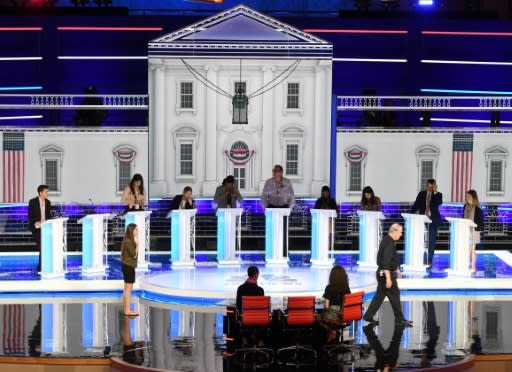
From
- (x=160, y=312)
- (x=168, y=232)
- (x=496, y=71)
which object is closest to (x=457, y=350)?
(x=160, y=312)

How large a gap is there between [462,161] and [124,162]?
722cm

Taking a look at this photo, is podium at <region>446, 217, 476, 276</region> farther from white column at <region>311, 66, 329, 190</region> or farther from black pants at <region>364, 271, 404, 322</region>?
white column at <region>311, 66, 329, 190</region>

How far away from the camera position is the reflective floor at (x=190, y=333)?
13.8 metres

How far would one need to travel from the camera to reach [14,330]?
1516cm

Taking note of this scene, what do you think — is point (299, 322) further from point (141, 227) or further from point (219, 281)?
point (141, 227)

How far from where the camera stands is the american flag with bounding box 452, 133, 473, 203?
2306 cm

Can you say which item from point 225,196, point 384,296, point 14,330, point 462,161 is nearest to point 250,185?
point 225,196

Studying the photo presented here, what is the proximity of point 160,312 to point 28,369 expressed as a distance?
3.25 m

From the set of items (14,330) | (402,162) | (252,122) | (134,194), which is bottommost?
(14,330)

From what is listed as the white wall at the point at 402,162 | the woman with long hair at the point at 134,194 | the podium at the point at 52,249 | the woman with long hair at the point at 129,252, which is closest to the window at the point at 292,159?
the white wall at the point at 402,162

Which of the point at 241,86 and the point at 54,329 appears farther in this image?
the point at 241,86

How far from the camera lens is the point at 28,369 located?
44.2ft

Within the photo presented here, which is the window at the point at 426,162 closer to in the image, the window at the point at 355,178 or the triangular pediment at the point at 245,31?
the window at the point at 355,178

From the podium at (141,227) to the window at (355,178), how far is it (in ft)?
17.6
